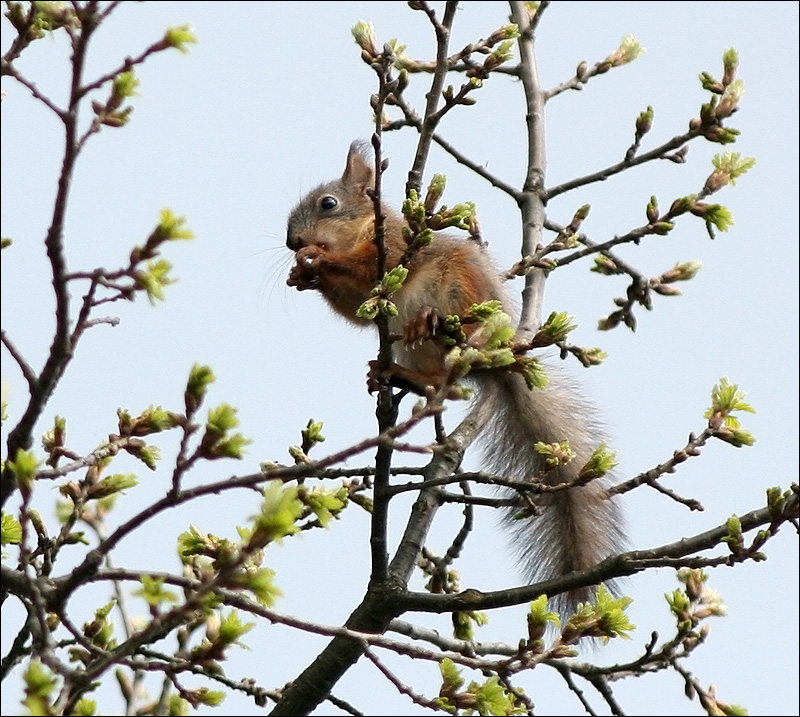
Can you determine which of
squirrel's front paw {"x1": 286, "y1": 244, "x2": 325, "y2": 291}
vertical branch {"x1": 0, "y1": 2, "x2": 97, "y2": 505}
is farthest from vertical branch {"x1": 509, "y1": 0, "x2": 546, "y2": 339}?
vertical branch {"x1": 0, "y1": 2, "x2": 97, "y2": 505}

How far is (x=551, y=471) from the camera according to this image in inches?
159

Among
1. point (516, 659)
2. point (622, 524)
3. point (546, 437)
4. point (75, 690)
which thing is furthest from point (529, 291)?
point (75, 690)

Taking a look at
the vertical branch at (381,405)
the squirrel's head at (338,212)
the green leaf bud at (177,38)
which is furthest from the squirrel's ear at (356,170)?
the green leaf bud at (177,38)

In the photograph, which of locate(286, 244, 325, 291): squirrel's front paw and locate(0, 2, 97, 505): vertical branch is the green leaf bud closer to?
locate(0, 2, 97, 505): vertical branch

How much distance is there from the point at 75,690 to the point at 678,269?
9.18ft

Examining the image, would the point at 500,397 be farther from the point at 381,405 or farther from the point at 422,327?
the point at 381,405

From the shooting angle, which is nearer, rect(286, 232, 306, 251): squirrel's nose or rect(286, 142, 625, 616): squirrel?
rect(286, 142, 625, 616): squirrel

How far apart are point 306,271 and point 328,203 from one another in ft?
2.53

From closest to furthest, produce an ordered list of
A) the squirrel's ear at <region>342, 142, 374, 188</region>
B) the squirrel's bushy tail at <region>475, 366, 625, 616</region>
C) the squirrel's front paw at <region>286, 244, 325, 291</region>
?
the squirrel's bushy tail at <region>475, 366, 625, 616</region> → the squirrel's front paw at <region>286, 244, 325, 291</region> → the squirrel's ear at <region>342, 142, 374, 188</region>

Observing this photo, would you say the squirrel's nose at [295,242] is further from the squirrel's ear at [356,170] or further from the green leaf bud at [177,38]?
the green leaf bud at [177,38]

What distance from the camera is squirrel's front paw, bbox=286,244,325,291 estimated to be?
14.8ft

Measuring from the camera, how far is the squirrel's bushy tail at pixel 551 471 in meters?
4.13

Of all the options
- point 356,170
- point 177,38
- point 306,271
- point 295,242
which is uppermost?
point 356,170

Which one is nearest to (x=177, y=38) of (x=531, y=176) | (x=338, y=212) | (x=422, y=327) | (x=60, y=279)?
(x=60, y=279)
